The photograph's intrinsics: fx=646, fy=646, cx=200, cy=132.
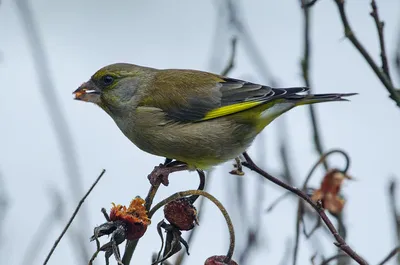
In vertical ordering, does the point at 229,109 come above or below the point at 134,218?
above

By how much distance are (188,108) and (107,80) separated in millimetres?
563

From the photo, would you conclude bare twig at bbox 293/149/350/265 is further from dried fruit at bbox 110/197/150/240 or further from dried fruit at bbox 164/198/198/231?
dried fruit at bbox 110/197/150/240

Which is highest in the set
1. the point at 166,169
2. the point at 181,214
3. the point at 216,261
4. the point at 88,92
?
the point at 88,92

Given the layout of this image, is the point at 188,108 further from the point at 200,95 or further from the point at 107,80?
the point at 107,80

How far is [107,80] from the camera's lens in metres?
4.22

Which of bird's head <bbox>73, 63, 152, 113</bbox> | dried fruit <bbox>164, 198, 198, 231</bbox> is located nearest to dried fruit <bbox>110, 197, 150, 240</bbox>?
dried fruit <bbox>164, 198, 198, 231</bbox>

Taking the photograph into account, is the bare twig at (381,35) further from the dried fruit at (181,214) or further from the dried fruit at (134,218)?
the dried fruit at (134,218)

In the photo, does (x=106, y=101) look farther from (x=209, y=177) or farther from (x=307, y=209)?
(x=307, y=209)

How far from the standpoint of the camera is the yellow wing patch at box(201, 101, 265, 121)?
4.29m

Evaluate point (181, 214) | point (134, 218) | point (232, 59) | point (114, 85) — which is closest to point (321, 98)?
point (232, 59)

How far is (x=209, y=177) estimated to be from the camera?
4.01 metres

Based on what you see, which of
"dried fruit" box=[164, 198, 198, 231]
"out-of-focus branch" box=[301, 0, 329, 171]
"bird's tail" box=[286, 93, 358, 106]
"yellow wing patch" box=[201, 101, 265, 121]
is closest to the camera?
"dried fruit" box=[164, 198, 198, 231]

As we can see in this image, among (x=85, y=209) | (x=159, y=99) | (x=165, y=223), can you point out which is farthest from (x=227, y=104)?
(x=165, y=223)

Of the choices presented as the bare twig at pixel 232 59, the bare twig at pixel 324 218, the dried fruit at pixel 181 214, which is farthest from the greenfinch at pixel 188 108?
the dried fruit at pixel 181 214
